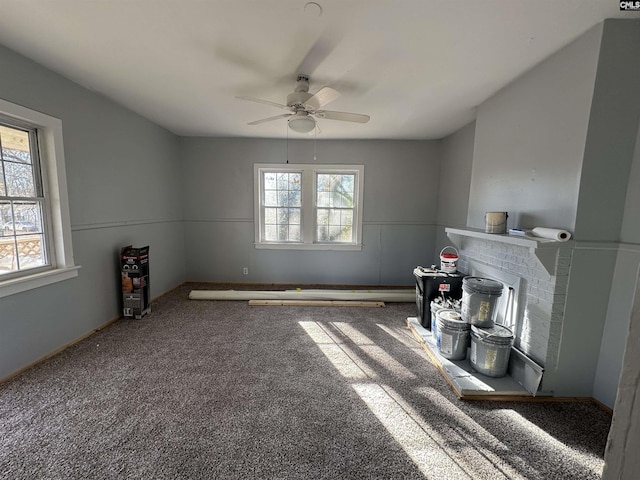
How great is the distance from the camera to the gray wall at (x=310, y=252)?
454 cm

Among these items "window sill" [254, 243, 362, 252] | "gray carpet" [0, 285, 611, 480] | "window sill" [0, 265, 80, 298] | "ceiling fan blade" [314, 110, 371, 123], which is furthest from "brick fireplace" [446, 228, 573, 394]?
"window sill" [0, 265, 80, 298]

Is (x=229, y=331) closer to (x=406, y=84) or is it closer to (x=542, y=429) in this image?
(x=542, y=429)

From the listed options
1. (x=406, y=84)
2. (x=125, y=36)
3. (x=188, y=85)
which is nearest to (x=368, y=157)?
(x=406, y=84)

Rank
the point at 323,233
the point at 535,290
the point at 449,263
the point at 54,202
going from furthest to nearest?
the point at 323,233, the point at 449,263, the point at 54,202, the point at 535,290

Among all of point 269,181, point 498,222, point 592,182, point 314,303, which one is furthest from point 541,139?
point 269,181

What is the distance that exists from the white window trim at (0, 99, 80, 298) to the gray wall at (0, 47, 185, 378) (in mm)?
82

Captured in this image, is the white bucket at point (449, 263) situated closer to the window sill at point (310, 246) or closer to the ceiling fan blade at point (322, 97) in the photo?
the window sill at point (310, 246)

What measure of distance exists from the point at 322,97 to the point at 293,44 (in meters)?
0.44

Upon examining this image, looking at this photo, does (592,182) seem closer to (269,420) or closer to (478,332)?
(478,332)

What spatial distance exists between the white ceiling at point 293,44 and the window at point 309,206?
1.68m

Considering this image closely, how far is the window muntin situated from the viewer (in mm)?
2154

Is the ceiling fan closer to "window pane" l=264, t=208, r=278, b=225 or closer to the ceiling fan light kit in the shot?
the ceiling fan light kit

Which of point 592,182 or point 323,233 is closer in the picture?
point 592,182

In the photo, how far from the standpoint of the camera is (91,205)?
286cm
